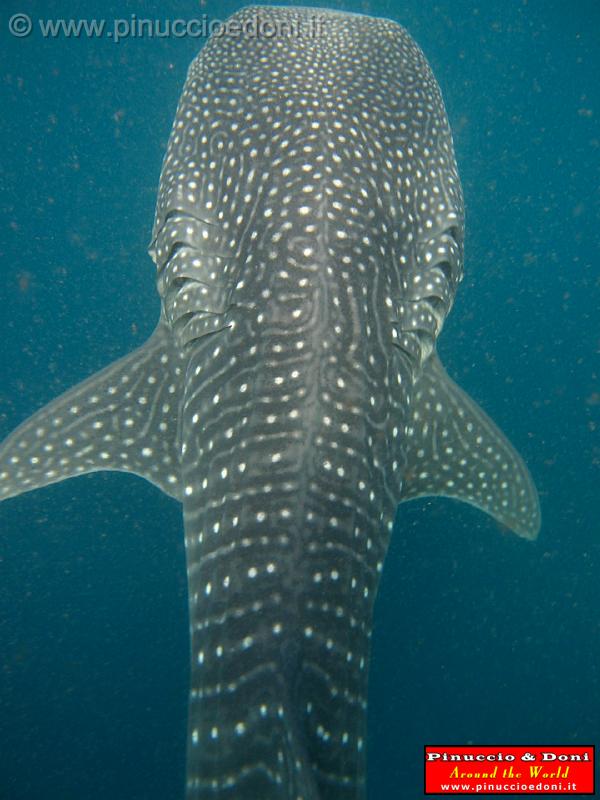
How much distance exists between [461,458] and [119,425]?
2.19 m

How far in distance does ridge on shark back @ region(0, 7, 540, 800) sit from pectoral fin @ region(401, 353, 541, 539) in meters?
0.01

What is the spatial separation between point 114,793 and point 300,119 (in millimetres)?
11124

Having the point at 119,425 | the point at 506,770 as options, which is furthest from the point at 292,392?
the point at 506,770

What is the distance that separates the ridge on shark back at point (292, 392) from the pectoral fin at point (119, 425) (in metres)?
0.01

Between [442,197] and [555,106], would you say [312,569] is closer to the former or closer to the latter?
[442,197]

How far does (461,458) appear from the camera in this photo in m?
3.81

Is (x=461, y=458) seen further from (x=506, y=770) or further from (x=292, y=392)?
A: (x=506, y=770)

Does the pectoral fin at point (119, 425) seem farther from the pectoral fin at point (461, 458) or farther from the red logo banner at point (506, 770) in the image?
the red logo banner at point (506, 770)

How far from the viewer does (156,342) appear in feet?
11.4

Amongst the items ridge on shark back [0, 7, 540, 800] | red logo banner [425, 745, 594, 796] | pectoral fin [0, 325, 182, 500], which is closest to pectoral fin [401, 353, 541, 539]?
ridge on shark back [0, 7, 540, 800]

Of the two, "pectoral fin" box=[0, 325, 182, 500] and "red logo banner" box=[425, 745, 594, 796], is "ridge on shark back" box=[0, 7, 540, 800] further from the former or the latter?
"red logo banner" box=[425, 745, 594, 796]

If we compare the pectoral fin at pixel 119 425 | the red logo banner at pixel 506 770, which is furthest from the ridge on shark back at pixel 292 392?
the red logo banner at pixel 506 770

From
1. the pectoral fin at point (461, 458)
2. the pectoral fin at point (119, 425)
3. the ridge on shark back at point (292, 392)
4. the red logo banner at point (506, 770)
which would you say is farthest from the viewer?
the red logo banner at point (506, 770)

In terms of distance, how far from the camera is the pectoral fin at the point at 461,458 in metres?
3.57
